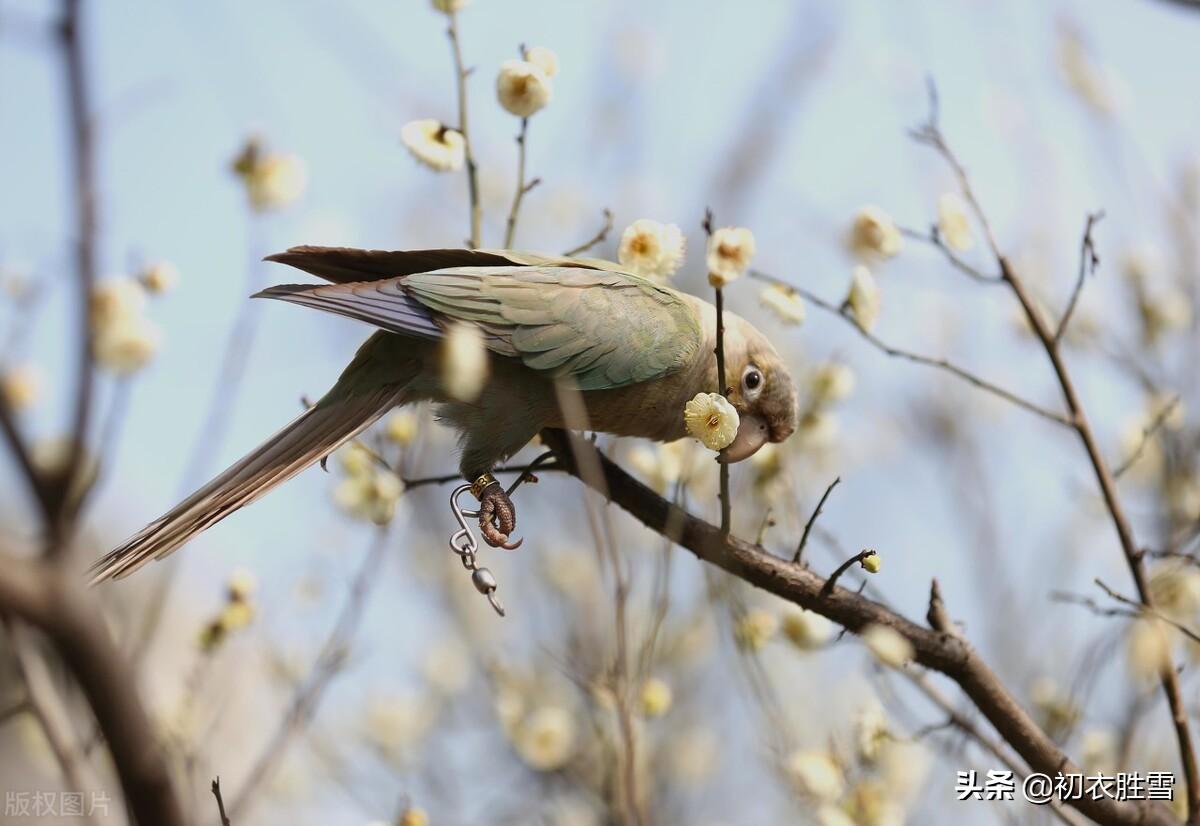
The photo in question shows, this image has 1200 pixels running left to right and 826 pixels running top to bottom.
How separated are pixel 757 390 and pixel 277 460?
1.40m

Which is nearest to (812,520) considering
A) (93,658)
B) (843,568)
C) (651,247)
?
(843,568)

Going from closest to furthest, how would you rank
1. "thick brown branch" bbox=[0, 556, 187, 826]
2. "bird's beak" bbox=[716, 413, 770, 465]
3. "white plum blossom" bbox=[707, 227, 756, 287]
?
"thick brown branch" bbox=[0, 556, 187, 826] < "white plum blossom" bbox=[707, 227, 756, 287] < "bird's beak" bbox=[716, 413, 770, 465]

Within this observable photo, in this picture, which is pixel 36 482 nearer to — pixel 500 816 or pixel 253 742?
pixel 500 816

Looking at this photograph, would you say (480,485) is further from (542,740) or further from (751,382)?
(542,740)

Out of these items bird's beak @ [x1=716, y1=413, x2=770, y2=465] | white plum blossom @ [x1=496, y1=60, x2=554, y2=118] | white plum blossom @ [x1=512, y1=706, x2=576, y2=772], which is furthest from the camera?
white plum blossom @ [x1=512, y1=706, x2=576, y2=772]

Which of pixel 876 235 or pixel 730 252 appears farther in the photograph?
pixel 876 235

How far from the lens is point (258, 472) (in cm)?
272

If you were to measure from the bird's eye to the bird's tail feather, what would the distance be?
1.02 meters

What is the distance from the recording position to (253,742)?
7250mm

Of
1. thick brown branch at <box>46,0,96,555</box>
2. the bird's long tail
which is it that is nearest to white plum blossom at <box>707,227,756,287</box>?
the bird's long tail

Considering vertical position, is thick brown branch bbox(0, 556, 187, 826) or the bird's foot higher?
the bird's foot

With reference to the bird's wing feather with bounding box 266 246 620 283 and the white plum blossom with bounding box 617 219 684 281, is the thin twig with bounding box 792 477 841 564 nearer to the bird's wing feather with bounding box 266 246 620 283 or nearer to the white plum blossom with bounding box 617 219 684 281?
the white plum blossom with bounding box 617 219 684 281

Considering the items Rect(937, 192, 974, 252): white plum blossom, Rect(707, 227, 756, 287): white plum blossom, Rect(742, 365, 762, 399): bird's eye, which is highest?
Rect(937, 192, 974, 252): white plum blossom

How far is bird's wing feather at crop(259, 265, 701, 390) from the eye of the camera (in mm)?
2871
